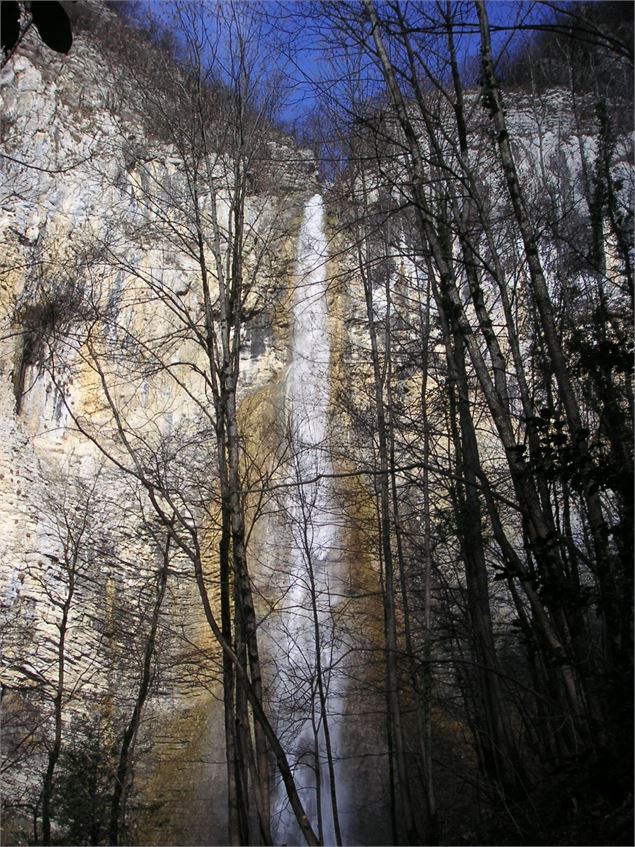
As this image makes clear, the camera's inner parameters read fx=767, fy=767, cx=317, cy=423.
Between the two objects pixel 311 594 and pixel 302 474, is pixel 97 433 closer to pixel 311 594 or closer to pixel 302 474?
pixel 302 474

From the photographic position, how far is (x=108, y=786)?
9961 millimetres

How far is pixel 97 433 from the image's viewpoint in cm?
1420

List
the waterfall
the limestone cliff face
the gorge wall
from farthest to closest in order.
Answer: the limestone cliff face < the waterfall < the gorge wall

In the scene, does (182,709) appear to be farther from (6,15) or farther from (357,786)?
(6,15)

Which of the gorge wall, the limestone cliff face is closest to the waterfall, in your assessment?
the gorge wall

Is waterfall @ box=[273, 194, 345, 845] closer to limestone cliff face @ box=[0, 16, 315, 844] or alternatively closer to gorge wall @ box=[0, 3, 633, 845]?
gorge wall @ box=[0, 3, 633, 845]

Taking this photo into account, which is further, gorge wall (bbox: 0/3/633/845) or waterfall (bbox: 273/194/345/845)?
waterfall (bbox: 273/194/345/845)

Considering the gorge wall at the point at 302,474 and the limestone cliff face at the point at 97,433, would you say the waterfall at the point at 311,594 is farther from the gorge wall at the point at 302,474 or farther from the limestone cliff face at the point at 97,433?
the limestone cliff face at the point at 97,433

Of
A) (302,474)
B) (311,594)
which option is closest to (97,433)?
(302,474)

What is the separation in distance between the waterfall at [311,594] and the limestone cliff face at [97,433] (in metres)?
0.62

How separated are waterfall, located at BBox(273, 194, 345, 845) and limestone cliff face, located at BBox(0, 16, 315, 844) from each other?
0.62 m

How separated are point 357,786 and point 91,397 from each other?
935cm

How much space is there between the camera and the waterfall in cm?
985

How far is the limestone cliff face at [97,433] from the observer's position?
1086 cm
